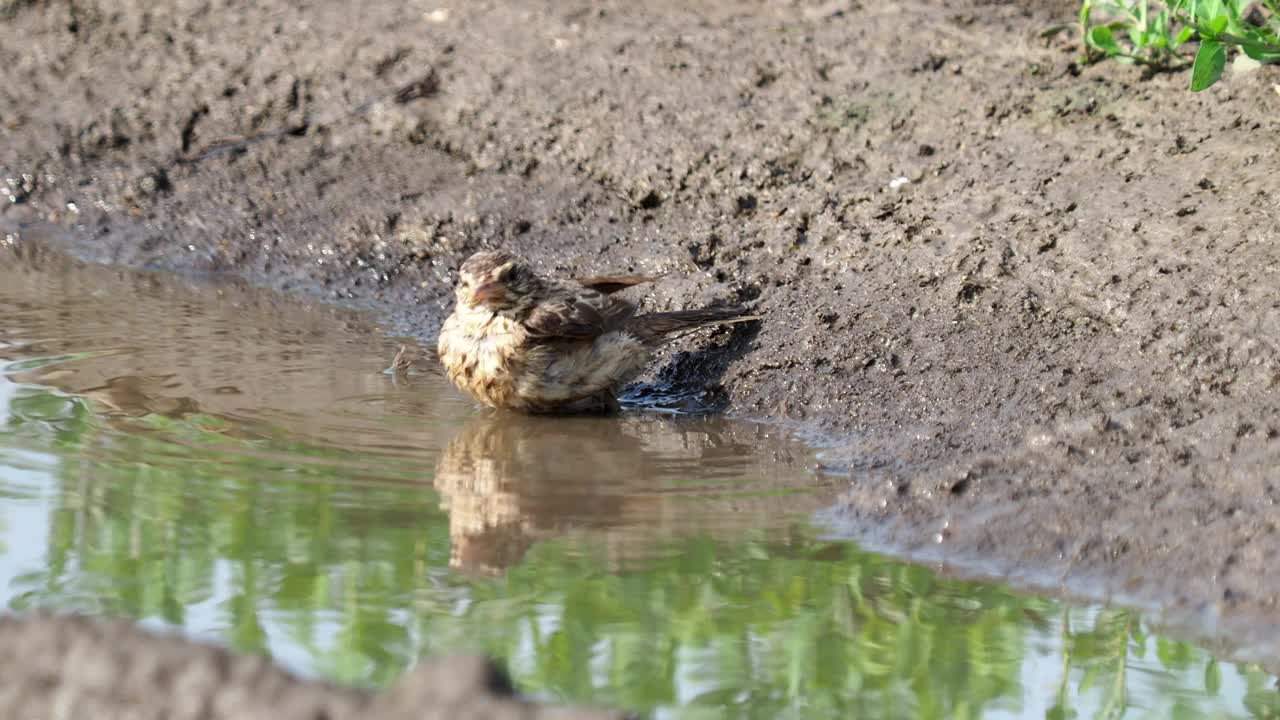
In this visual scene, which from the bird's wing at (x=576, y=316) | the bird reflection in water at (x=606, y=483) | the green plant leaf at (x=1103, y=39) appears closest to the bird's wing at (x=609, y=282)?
the bird's wing at (x=576, y=316)

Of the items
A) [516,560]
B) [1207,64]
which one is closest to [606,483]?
[516,560]

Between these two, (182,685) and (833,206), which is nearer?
(182,685)

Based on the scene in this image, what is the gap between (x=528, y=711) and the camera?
3.09 meters

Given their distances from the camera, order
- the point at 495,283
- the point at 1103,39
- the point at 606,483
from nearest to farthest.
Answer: the point at 606,483 → the point at 495,283 → the point at 1103,39

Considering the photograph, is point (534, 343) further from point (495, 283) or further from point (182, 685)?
point (182, 685)

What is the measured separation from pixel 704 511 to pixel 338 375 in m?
2.39

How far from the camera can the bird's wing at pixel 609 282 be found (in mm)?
7191

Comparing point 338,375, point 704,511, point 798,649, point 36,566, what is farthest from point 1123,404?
point 36,566

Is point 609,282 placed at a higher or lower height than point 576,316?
higher

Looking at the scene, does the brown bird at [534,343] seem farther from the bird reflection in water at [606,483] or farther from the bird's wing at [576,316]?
the bird reflection in water at [606,483]

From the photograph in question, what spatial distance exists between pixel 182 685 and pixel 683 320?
411 centimetres

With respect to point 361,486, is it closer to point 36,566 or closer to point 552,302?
point 36,566

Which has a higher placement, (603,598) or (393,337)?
(393,337)

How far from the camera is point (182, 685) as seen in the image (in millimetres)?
3303
